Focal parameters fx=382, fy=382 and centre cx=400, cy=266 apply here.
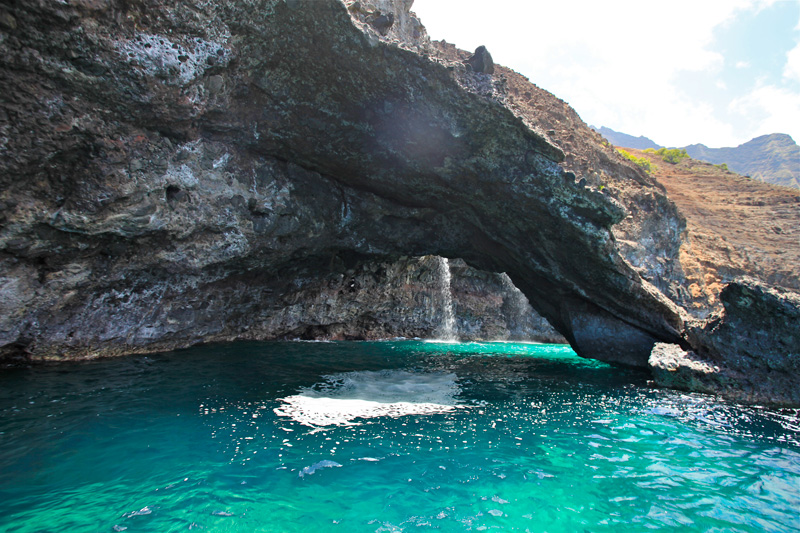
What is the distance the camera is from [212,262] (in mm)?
13109

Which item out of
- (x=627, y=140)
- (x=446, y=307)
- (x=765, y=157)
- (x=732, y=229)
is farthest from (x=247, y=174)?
(x=627, y=140)

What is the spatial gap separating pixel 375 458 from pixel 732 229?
42590 mm

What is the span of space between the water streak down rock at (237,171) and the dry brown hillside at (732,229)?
19.6 metres

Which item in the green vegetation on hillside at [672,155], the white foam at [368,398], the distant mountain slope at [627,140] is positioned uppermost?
the distant mountain slope at [627,140]

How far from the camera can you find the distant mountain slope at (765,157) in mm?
106938

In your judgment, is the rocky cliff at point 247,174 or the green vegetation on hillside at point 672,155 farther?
the green vegetation on hillside at point 672,155

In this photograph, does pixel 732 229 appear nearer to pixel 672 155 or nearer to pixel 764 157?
pixel 672 155

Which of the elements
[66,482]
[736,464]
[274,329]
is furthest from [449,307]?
[66,482]

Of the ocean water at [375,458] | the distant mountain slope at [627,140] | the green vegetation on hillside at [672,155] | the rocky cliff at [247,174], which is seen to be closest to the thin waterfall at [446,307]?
the rocky cliff at [247,174]

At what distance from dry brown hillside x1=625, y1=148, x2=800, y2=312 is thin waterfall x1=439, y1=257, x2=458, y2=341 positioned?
1695 centimetres

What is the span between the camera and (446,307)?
97.8ft

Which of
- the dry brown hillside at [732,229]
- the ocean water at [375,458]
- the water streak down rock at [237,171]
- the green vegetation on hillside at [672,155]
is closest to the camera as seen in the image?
the ocean water at [375,458]

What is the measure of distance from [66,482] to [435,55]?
11.1m

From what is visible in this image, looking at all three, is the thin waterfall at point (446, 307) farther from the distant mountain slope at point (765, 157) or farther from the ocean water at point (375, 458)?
the distant mountain slope at point (765, 157)
